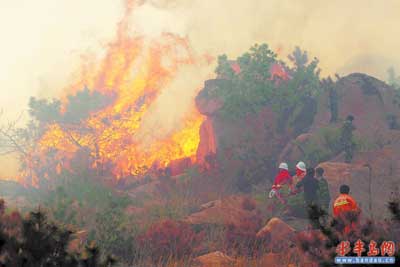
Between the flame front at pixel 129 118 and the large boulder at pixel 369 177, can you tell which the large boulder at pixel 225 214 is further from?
the flame front at pixel 129 118

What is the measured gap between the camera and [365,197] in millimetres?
18312

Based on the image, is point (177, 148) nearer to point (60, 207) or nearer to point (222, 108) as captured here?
point (222, 108)

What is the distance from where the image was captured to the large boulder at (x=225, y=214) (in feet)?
48.8

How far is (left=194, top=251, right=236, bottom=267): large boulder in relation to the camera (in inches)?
414

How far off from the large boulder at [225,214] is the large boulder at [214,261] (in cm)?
277

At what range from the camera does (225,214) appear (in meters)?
16.1

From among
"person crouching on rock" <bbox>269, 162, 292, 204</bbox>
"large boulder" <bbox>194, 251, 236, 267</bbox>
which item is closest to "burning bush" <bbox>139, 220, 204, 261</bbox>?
"large boulder" <bbox>194, 251, 236, 267</bbox>

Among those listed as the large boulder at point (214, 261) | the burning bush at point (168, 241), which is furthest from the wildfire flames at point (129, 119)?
the large boulder at point (214, 261)

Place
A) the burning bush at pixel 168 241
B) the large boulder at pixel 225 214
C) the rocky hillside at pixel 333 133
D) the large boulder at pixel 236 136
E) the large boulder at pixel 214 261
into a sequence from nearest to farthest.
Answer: the large boulder at pixel 214 261 → the burning bush at pixel 168 241 → the large boulder at pixel 225 214 → the rocky hillside at pixel 333 133 → the large boulder at pixel 236 136

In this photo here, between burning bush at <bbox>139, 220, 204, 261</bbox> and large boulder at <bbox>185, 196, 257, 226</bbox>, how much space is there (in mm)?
1783

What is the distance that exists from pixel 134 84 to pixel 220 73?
20.5ft

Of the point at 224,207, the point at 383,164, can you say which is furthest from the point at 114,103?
the point at 383,164

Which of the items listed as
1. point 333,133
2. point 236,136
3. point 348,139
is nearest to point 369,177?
point 348,139

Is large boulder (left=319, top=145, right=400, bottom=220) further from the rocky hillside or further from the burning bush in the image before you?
the burning bush
